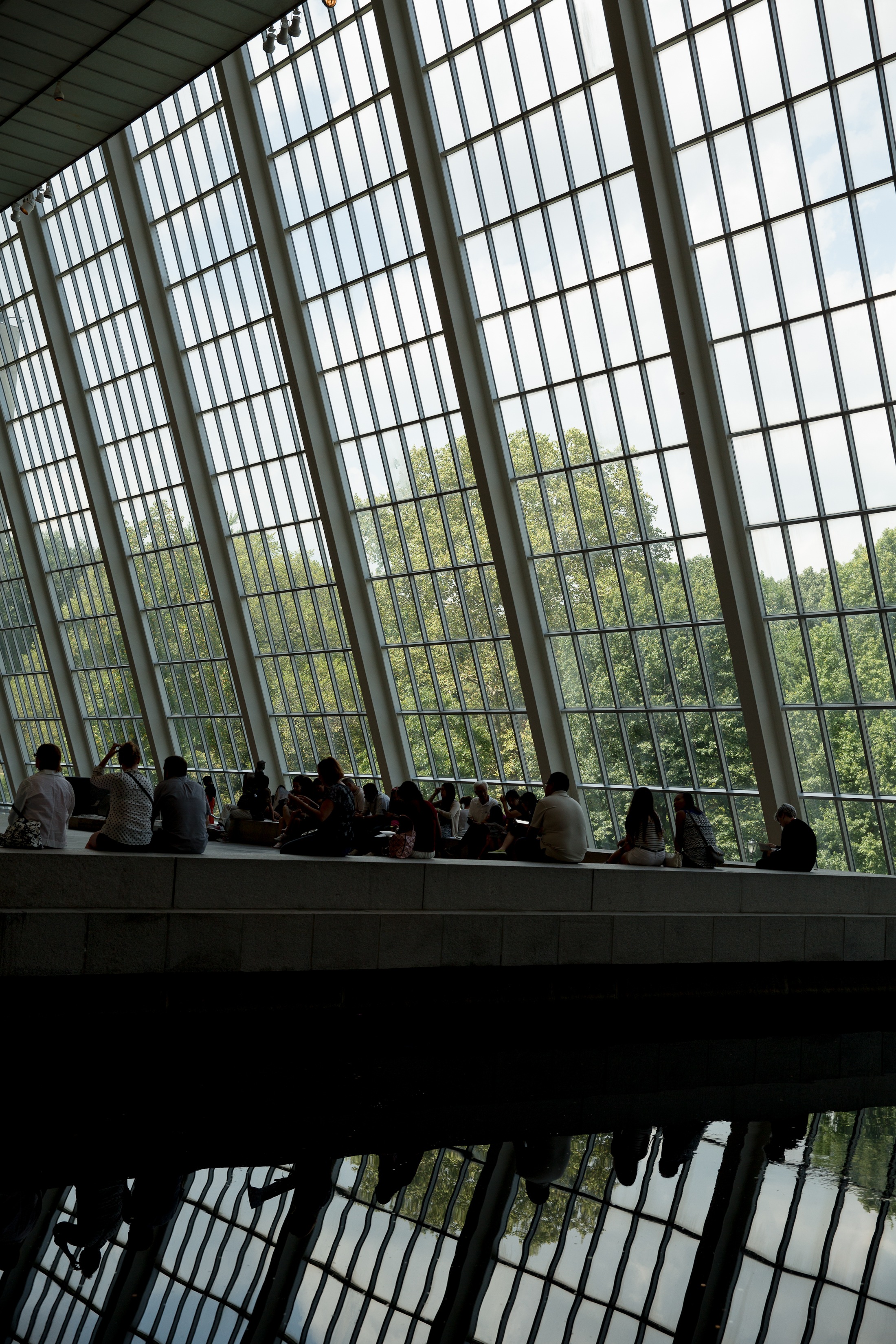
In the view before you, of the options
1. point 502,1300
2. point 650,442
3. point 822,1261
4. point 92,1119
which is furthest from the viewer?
point 650,442

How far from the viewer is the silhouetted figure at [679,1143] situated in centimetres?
602

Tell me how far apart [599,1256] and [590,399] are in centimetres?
1354

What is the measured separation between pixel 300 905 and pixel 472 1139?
2.93 m

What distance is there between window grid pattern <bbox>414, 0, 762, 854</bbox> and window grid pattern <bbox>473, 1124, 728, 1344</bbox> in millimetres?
11098

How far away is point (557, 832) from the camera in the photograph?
36.6ft

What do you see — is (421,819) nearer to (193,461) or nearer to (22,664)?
(193,461)

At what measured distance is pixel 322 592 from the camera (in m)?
22.1

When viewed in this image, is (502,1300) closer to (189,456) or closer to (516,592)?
(516,592)

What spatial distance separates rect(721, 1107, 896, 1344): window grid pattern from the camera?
4508mm

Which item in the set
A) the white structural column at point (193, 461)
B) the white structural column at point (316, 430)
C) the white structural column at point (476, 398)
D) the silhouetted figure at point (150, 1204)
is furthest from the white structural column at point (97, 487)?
the silhouetted figure at point (150, 1204)

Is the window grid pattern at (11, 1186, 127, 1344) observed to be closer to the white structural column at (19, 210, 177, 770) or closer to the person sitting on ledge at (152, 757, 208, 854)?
the person sitting on ledge at (152, 757, 208, 854)

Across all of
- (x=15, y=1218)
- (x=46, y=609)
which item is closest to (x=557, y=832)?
(x=15, y=1218)

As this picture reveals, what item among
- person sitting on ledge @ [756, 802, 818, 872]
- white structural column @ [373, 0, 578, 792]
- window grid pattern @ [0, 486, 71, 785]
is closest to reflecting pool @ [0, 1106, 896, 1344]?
person sitting on ledge @ [756, 802, 818, 872]

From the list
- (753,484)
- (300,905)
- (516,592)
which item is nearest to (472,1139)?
(300,905)
